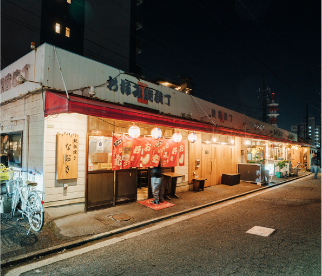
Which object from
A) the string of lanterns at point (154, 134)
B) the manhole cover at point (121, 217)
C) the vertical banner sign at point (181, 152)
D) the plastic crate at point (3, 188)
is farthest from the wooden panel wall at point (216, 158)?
the plastic crate at point (3, 188)

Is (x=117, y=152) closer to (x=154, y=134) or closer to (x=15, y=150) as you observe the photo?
(x=154, y=134)

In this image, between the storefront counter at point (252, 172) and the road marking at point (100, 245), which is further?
the storefront counter at point (252, 172)

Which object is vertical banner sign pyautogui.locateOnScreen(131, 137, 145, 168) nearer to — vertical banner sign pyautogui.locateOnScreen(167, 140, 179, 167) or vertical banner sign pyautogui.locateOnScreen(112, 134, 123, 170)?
vertical banner sign pyautogui.locateOnScreen(112, 134, 123, 170)

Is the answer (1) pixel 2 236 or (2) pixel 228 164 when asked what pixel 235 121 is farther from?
(1) pixel 2 236

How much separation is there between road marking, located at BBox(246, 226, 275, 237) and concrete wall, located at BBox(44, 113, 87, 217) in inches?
237

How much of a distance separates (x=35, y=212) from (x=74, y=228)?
47.9 inches

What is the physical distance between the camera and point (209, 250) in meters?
5.21

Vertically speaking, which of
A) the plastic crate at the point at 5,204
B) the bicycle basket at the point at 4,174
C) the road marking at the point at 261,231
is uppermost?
the bicycle basket at the point at 4,174

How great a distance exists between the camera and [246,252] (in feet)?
16.8

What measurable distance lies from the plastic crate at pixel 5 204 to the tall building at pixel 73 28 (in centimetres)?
1191

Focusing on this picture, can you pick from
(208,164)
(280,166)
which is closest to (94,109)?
(208,164)

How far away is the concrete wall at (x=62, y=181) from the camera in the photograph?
23.2 ft

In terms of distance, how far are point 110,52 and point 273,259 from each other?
2779 centimetres

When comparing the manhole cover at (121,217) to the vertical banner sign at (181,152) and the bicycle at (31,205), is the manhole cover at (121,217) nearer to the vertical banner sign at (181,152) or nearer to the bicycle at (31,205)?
the bicycle at (31,205)
